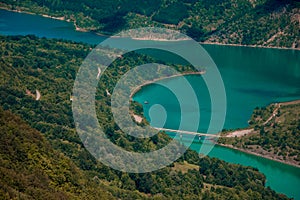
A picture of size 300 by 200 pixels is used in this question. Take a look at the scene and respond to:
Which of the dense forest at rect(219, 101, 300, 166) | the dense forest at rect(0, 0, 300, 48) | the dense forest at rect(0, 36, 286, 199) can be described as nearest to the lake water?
the dense forest at rect(219, 101, 300, 166)

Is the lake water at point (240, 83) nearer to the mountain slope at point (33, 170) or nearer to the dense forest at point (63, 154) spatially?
the dense forest at point (63, 154)

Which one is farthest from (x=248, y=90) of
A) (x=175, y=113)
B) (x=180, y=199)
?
(x=180, y=199)

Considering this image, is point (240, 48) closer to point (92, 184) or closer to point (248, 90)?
point (248, 90)

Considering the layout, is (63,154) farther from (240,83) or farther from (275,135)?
(240,83)

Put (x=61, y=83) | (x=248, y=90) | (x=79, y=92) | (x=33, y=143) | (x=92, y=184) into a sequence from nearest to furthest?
(x=33, y=143), (x=92, y=184), (x=79, y=92), (x=61, y=83), (x=248, y=90)

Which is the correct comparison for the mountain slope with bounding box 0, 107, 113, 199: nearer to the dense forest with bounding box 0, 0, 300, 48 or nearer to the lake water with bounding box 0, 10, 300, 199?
the lake water with bounding box 0, 10, 300, 199

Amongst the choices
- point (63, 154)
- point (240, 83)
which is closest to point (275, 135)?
point (240, 83)

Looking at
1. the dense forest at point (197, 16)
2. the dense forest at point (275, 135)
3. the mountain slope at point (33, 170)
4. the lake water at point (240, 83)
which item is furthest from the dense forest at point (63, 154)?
the dense forest at point (197, 16)
